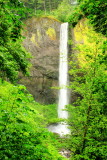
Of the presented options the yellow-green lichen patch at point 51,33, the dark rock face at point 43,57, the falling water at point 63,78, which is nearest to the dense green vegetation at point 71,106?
the falling water at point 63,78

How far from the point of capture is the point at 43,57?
25516 millimetres

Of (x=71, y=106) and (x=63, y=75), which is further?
Result: (x=63, y=75)

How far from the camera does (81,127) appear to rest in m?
6.62

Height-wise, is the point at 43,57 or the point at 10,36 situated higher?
the point at 43,57

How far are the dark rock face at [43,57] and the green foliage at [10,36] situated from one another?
1442 cm

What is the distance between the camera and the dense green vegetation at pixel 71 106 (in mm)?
2533

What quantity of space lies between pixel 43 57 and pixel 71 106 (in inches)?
766

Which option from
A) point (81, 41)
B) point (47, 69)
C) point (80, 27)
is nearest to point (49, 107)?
point (47, 69)

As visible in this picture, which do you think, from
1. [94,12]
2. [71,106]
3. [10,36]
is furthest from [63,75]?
[10,36]

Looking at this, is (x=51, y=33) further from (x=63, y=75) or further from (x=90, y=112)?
(x=90, y=112)

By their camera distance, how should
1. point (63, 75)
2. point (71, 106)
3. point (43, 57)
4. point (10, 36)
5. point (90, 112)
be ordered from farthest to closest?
1. point (43, 57)
2. point (63, 75)
3. point (71, 106)
4. point (90, 112)
5. point (10, 36)

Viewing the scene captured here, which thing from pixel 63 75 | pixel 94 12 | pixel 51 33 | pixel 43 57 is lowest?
pixel 94 12

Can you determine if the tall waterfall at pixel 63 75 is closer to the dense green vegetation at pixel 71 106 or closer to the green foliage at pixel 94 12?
the dense green vegetation at pixel 71 106

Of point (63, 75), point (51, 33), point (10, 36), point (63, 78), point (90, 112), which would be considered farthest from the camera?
point (51, 33)
